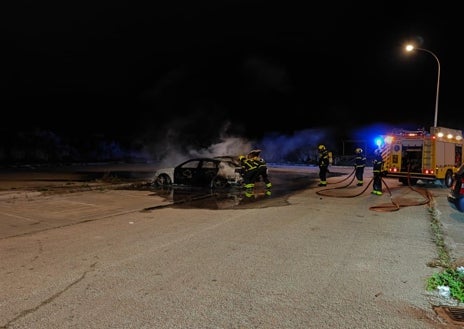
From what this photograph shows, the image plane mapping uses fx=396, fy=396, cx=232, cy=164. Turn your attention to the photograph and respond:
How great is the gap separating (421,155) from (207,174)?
937 centimetres

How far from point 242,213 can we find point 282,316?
5.79m

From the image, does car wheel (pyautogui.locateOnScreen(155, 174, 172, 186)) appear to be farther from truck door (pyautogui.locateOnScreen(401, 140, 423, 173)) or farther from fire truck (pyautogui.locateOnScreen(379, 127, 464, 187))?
truck door (pyautogui.locateOnScreen(401, 140, 423, 173))

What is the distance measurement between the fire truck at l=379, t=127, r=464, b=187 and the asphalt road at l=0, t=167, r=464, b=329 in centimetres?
728

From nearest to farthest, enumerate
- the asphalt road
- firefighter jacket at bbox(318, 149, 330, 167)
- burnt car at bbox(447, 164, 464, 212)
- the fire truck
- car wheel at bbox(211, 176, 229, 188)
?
the asphalt road → burnt car at bbox(447, 164, 464, 212) → car wheel at bbox(211, 176, 229, 188) → firefighter jacket at bbox(318, 149, 330, 167) → the fire truck

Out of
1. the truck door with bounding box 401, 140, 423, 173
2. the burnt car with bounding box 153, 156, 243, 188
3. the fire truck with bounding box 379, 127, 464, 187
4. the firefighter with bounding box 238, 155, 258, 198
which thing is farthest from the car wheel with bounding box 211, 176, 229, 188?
the truck door with bounding box 401, 140, 423, 173

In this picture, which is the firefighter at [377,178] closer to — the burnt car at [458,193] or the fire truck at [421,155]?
the fire truck at [421,155]

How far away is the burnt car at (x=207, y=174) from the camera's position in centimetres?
1415

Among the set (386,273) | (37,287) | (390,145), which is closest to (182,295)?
(37,287)

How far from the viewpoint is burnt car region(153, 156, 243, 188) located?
14.1 meters

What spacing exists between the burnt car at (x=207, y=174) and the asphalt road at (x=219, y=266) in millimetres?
4079

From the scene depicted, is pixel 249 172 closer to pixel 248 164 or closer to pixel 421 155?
pixel 248 164

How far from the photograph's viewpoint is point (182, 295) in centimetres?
423

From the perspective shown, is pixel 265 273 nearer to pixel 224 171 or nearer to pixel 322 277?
pixel 322 277

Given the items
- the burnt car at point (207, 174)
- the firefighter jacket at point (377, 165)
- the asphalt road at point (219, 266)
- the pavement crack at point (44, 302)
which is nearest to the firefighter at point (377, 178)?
the firefighter jacket at point (377, 165)
